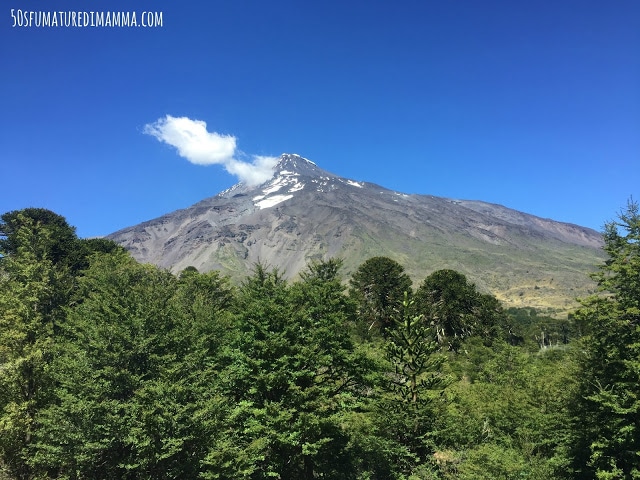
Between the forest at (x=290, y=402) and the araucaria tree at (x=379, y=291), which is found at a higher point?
the araucaria tree at (x=379, y=291)

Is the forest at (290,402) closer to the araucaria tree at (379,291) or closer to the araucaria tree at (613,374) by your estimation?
the araucaria tree at (613,374)

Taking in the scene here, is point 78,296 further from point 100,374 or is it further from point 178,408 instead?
point 178,408

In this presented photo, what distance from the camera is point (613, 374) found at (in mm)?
19141

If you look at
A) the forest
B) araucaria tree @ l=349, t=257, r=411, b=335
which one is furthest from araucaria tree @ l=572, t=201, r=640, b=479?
araucaria tree @ l=349, t=257, r=411, b=335

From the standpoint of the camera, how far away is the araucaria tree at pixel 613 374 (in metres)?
17.6

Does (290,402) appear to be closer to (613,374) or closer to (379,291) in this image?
(613,374)

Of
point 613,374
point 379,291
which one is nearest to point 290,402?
point 613,374

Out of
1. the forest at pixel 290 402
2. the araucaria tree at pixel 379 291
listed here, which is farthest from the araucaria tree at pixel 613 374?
the araucaria tree at pixel 379 291

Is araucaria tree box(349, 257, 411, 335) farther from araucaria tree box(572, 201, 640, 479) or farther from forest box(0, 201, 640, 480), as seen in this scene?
araucaria tree box(572, 201, 640, 479)

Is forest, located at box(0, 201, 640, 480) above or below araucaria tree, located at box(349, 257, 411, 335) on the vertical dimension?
below

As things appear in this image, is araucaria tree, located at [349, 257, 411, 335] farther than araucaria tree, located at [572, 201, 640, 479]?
Yes

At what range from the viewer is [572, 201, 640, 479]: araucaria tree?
57.7ft

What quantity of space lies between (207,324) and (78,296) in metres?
19.5

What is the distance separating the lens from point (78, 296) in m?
39.9
